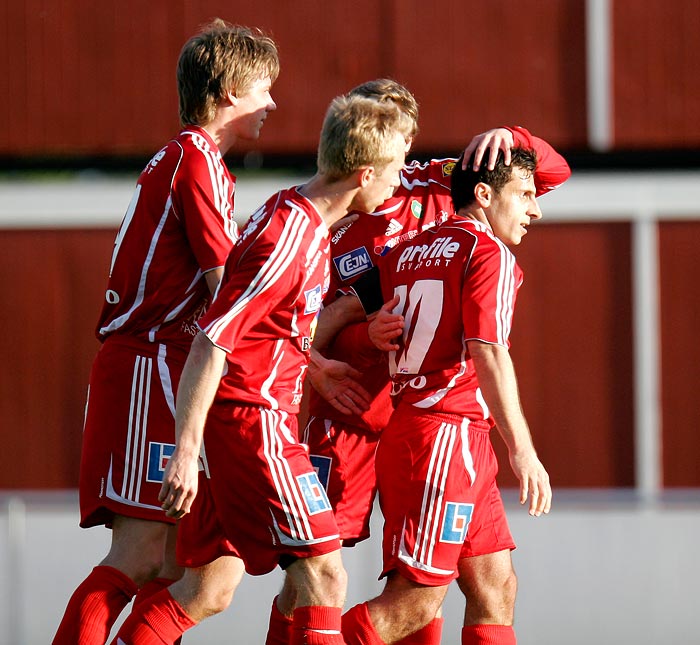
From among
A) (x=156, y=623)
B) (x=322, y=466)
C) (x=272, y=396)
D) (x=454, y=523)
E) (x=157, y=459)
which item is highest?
(x=272, y=396)

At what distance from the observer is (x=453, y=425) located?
4012mm

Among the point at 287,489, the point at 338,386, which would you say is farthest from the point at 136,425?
the point at 338,386

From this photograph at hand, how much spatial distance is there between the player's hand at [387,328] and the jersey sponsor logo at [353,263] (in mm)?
422

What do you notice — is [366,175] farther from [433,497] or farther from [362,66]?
[362,66]

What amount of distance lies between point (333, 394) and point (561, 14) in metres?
4.88

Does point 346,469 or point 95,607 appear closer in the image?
point 95,607

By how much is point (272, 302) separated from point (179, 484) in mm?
588

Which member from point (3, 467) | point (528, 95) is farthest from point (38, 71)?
point (528, 95)

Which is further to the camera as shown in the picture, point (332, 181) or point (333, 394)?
point (333, 394)

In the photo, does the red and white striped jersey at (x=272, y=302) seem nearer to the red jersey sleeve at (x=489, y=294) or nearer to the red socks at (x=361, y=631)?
the red jersey sleeve at (x=489, y=294)

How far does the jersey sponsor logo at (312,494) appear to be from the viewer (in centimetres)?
371

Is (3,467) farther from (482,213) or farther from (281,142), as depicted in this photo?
(482,213)

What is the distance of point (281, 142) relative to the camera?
8617mm

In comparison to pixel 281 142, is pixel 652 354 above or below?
below
